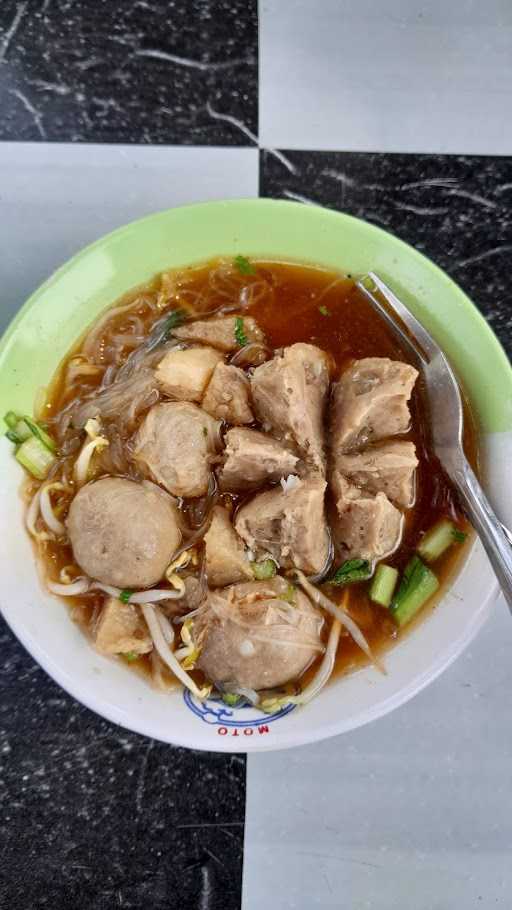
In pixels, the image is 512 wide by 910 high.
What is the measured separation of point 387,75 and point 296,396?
1146 mm

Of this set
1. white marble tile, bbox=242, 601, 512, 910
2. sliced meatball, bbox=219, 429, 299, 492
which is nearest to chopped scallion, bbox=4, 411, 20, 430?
sliced meatball, bbox=219, 429, 299, 492

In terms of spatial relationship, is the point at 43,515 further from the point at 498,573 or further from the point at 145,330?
the point at 498,573

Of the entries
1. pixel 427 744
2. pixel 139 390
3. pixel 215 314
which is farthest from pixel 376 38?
pixel 427 744

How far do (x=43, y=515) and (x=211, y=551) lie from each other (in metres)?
0.44

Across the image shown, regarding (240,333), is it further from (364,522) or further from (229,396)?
(364,522)

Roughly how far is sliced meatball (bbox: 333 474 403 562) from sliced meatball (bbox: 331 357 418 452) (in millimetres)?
121

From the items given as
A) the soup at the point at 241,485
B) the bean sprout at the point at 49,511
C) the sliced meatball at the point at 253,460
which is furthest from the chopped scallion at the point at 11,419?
the sliced meatball at the point at 253,460

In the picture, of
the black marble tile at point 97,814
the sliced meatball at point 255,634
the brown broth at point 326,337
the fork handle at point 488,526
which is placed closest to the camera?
the fork handle at point 488,526

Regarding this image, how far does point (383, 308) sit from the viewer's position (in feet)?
6.40

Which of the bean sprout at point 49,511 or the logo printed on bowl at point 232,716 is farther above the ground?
the bean sprout at point 49,511

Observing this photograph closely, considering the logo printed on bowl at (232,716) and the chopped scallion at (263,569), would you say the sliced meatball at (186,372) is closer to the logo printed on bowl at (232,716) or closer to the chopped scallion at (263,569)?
the chopped scallion at (263,569)

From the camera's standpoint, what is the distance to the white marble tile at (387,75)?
2.26 metres

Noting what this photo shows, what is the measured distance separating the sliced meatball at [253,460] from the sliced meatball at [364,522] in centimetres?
15

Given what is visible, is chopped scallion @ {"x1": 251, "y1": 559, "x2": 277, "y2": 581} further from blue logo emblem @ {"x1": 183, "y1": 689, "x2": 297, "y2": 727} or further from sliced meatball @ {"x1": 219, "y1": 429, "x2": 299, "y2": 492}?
blue logo emblem @ {"x1": 183, "y1": 689, "x2": 297, "y2": 727}
